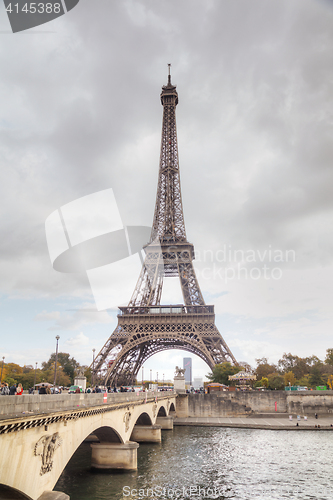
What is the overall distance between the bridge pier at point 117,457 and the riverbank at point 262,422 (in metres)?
25.1

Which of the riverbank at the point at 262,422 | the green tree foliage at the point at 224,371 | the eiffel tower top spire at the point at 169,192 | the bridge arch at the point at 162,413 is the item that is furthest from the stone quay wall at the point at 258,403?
the eiffel tower top spire at the point at 169,192

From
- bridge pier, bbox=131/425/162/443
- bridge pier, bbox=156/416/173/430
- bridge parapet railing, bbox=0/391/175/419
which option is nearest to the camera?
bridge parapet railing, bbox=0/391/175/419

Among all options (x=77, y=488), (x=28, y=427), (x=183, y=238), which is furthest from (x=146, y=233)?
(x=28, y=427)

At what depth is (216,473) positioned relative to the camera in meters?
23.8

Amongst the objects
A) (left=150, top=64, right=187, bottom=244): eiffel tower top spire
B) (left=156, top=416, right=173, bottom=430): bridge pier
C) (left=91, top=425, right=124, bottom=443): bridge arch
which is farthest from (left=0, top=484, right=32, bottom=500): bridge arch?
(left=150, top=64, right=187, bottom=244): eiffel tower top spire

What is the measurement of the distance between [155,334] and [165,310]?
17.5ft

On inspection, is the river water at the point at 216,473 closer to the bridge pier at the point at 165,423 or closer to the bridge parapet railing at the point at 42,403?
the bridge parapet railing at the point at 42,403

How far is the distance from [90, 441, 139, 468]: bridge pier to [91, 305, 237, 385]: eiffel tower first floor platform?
3242 cm

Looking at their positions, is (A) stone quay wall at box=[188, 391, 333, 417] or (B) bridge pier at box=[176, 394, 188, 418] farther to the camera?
(B) bridge pier at box=[176, 394, 188, 418]

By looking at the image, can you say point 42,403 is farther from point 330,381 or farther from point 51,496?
point 330,381

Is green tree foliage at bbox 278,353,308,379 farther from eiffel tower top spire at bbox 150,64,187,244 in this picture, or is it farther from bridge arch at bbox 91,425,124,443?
bridge arch at bbox 91,425,124,443

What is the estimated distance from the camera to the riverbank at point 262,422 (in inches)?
1703

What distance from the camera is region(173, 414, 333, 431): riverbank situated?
43.2 meters

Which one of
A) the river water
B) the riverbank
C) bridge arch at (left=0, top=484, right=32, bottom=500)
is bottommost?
the river water
